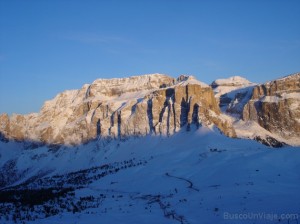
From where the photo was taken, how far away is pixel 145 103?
190 m

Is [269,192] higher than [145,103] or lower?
lower

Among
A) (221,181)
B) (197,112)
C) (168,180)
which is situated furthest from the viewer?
(197,112)

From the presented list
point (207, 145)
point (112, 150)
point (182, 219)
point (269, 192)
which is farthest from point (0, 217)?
point (112, 150)

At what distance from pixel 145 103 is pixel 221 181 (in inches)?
5435

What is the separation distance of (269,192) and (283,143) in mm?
154950

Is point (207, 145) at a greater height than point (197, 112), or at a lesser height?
lesser

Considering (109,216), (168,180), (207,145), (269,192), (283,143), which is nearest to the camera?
(109,216)

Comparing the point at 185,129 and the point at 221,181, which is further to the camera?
the point at 185,129

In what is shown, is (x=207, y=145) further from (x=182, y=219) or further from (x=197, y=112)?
(x=182, y=219)

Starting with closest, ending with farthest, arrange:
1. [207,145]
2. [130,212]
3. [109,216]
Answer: [109,216]
[130,212]
[207,145]

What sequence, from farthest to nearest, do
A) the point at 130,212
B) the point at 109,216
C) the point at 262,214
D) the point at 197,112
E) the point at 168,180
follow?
the point at 197,112 → the point at 168,180 → the point at 130,212 → the point at 109,216 → the point at 262,214

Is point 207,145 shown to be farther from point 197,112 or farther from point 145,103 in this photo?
point 145,103

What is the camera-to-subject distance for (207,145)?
411ft

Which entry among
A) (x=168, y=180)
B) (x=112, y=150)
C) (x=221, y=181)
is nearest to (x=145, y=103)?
(x=112, y=150)
